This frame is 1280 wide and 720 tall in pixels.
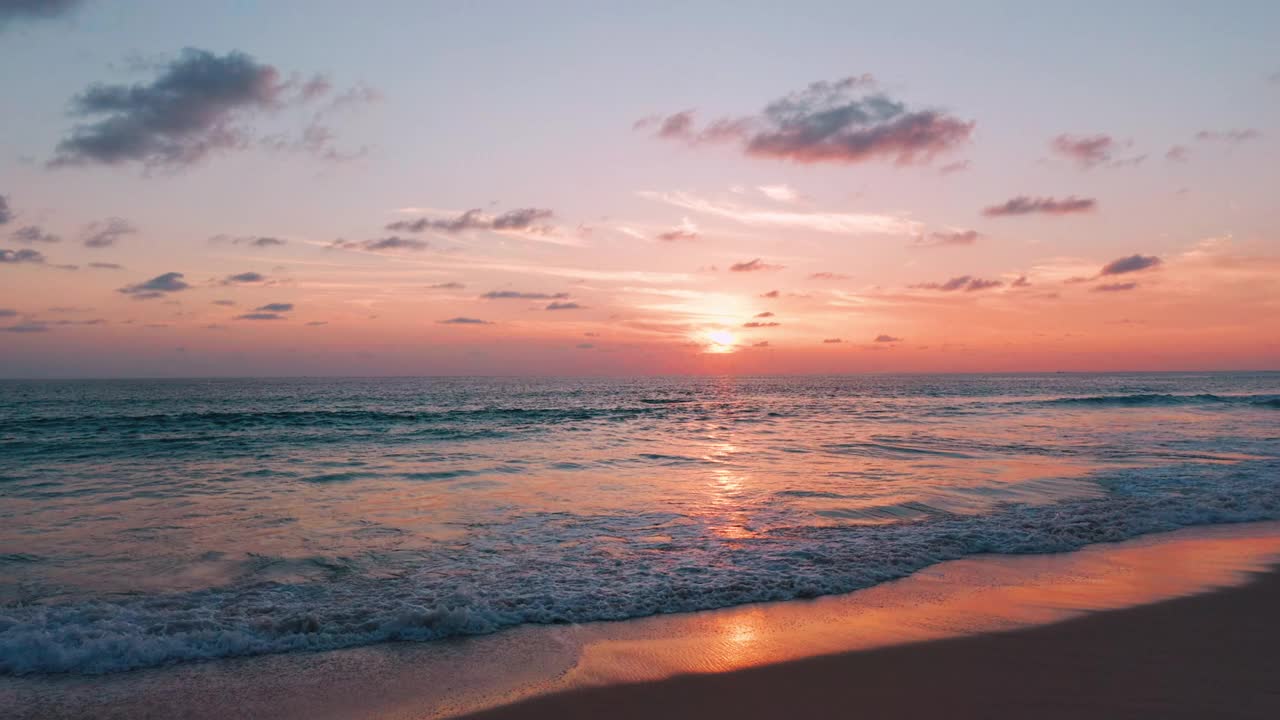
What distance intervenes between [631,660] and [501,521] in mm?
6840

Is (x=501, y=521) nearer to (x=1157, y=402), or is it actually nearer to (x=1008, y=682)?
(x=1008, y=682)

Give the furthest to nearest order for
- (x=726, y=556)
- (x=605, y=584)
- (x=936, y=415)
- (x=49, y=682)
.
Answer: (x=936, y=415) → (x=726, y=556) → (x=605, y=584) → (x=49, y=682)

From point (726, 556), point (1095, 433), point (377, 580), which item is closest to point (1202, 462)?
point (1095, 433)

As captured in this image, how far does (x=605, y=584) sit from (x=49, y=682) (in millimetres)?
5598

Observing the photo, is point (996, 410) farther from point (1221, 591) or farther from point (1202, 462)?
point (1221, 591)

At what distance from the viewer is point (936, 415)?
139 ft

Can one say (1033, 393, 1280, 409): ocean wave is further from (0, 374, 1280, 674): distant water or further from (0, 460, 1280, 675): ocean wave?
(0, 460, 1280, 675): ocean wave

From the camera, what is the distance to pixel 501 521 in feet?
42.4

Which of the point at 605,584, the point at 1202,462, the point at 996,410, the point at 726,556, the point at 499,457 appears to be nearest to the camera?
the point at 605,584

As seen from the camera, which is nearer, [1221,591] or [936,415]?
[1221,591]

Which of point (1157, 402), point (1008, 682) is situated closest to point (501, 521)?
point (1008, 682)

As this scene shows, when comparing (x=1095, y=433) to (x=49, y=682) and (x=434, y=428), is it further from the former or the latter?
(x=49, y=682)

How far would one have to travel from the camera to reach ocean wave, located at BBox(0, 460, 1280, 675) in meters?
7.00

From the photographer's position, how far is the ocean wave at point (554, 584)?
6996 mm
